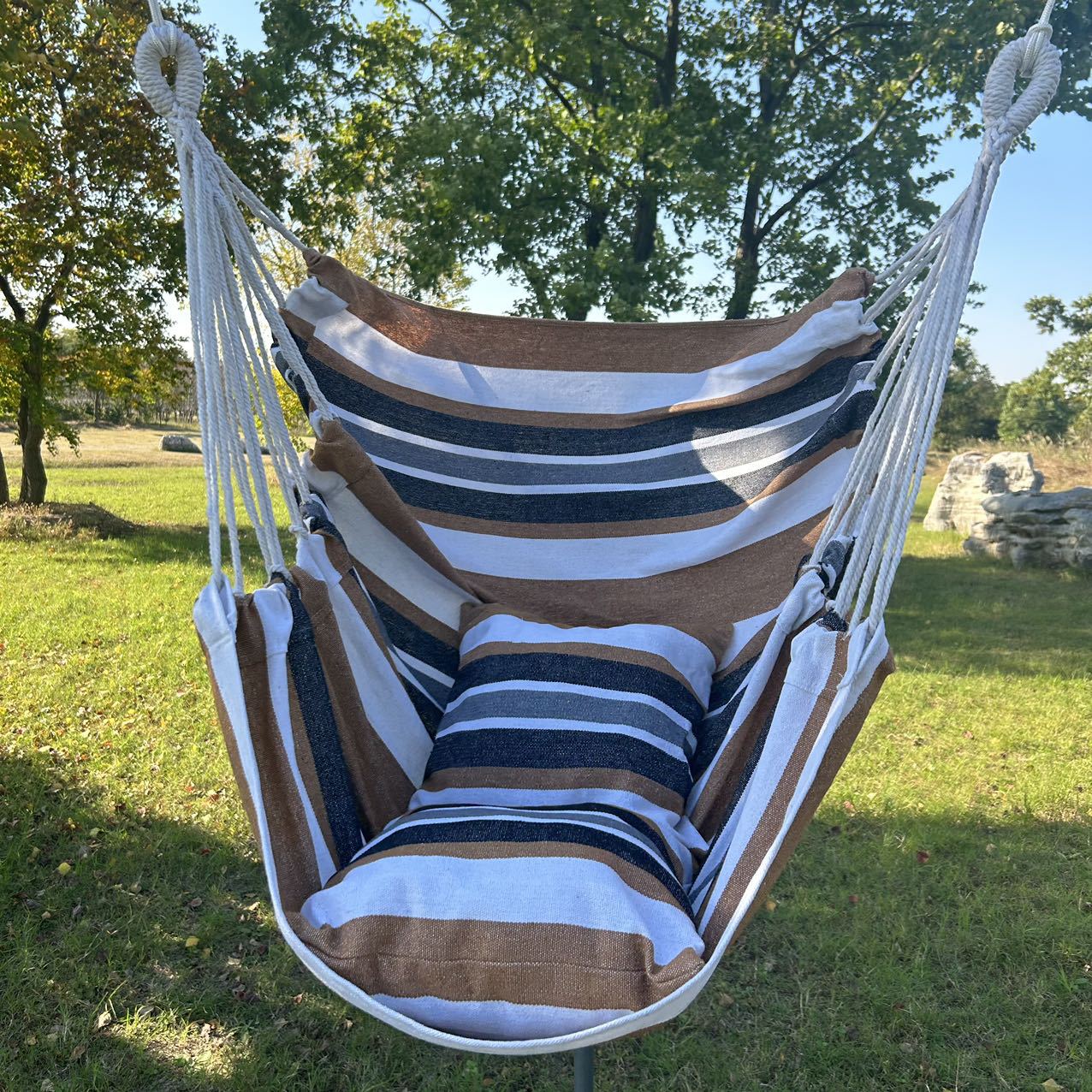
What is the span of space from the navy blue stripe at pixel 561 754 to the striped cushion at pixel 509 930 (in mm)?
214

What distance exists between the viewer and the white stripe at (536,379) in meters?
1.90

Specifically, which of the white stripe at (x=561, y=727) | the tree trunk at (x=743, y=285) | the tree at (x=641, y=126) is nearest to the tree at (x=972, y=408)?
the tree at (x=641, y=126)

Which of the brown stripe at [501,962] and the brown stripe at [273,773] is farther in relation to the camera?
the brown stripe at [273,773]

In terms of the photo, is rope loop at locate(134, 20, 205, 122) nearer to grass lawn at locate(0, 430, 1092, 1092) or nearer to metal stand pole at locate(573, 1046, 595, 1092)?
metal stand pole at locate(573, 1046, 595, 1092)

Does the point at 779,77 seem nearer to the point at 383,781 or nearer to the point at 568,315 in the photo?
the point at 568,315

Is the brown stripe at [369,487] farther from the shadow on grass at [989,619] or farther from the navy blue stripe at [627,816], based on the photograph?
the shadow on grass at [989,619]

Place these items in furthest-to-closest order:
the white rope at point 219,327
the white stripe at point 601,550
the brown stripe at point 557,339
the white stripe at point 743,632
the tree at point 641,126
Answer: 1. the tree at point 641,126
2. the brown stripe at point 557,339
3. the white stripe at point 601,550
4. the white stripe at point 743,632
5. the white rope at point 219,327

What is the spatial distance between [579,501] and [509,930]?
103cm

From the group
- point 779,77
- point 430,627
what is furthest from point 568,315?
point 430,627

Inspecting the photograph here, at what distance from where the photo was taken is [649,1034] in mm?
1624

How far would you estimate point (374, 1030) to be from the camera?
1628 millimetres

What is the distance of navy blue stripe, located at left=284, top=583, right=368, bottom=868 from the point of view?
1.25 metres

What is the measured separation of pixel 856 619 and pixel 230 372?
91 centimetres

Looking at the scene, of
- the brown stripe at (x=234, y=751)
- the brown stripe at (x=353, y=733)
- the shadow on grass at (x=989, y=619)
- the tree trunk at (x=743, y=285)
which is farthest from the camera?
the tree trunk at (x=743, y=285)
